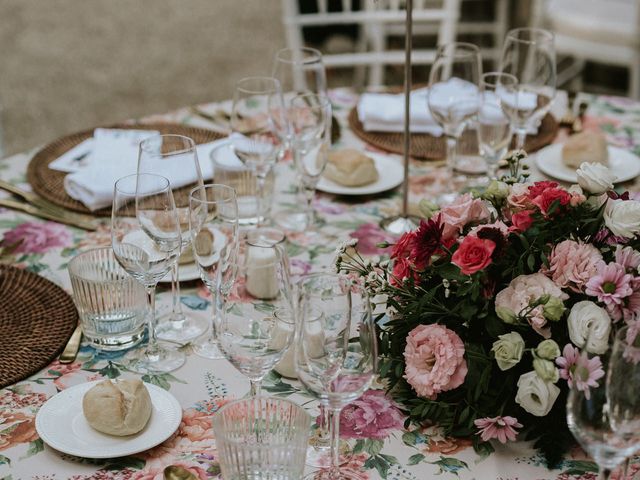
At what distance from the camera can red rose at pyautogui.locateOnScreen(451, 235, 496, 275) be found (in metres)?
1.07

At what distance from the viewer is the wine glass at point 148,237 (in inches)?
48.1

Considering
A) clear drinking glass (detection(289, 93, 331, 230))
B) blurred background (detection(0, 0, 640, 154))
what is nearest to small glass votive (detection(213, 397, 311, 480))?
clear drinking glass (detection(289, 93, 331, 230))

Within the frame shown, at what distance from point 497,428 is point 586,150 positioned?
906 mm

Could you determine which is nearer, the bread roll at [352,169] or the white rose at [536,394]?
the white rose at [536,394]

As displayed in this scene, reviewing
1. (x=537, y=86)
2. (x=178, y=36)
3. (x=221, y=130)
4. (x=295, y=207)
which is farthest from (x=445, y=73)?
(x=178, y=36)

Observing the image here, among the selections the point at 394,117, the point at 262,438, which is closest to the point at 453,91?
the point at 394,117

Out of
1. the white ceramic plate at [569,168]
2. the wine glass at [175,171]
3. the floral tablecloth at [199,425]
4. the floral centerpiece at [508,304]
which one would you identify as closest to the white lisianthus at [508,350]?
the floral centerpiece at [508,304]

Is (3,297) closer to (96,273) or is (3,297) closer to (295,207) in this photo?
(96,273)

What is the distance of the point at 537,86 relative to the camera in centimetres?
179

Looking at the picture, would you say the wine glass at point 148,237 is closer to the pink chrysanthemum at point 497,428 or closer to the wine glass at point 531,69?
the pink chrysanthemum at point 497,428

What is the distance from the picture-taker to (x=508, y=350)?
1055 millimetres

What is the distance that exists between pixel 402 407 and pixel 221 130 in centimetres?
108

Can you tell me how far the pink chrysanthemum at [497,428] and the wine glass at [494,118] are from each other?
→ 2.38 ft

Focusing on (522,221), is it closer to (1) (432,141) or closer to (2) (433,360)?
(2) (433,360)
